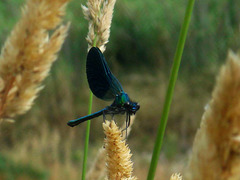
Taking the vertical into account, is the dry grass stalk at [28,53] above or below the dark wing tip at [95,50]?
below

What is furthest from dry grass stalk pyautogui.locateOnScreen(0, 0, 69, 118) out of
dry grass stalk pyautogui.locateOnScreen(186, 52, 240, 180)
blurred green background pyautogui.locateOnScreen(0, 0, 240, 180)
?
blurred green background pyautogui.locateOnScreen(0, 0, 240, 180)

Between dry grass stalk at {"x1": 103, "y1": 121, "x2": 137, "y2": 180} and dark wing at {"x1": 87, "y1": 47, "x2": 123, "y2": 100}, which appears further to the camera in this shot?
dark wing at {"x1": 87, "y1": 47, "x2": 123, "y2": 100}

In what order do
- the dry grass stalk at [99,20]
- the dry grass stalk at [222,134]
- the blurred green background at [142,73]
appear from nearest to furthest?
the dry grass stalk at [222,134]
the dry grass stalk at [99,20]
the blurred green background at [142,73]

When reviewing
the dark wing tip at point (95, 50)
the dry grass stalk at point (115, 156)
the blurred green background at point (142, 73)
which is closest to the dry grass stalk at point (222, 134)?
the dry grass stalk at point (115, 156)

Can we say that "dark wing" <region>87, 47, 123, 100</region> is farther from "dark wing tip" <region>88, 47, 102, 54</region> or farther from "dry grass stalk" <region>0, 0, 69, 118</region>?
"dry grass stalk" <region>0, 0, 69, 118</region>

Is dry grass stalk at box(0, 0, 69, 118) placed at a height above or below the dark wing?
below

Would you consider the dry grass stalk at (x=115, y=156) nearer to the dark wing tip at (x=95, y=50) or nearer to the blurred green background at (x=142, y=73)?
the dark wing tip at (x=95, y=50)

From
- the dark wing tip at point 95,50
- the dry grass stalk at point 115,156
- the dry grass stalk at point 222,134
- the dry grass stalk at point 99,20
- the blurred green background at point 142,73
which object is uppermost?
the blurred green background at point 142,73

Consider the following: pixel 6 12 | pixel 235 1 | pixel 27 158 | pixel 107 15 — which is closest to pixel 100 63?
pixel 107 15
